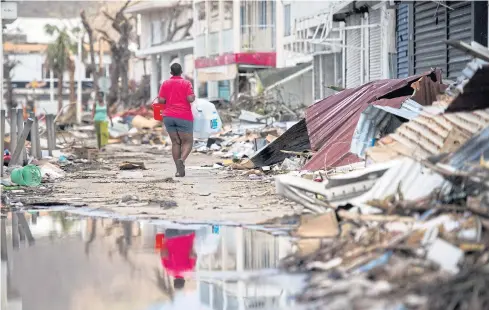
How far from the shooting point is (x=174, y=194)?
45.9ft

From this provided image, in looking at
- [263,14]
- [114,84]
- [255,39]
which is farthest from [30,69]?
[263,14]

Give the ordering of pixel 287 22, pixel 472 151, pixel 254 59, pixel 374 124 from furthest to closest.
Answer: pixel 254 59 < pixel 287 22 < pixel 374 124 < pixel 472 151

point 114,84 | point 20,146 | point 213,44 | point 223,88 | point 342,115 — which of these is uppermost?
point 213,44

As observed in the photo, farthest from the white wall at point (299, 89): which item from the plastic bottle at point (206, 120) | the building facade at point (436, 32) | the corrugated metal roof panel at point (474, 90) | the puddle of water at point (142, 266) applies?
the corrugated metal roof panel at point (474, 90)

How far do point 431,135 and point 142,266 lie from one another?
13.7ft

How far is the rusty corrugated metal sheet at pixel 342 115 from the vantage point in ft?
49.3

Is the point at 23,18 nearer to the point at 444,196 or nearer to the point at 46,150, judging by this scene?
the point at 46,150

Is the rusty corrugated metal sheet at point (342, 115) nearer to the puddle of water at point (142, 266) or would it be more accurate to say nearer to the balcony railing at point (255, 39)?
the puddle of water at point (142, 266)

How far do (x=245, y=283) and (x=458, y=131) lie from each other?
13.3 ft

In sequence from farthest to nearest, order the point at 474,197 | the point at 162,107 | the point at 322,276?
the point at 162,107 < the point at 474,197 < the point at 322,276

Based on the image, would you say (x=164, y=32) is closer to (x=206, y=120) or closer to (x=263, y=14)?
(x=263, y=14)

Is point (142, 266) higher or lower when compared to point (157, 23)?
lower

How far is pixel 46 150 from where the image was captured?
2478 cm

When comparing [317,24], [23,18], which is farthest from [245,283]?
[23,18]
